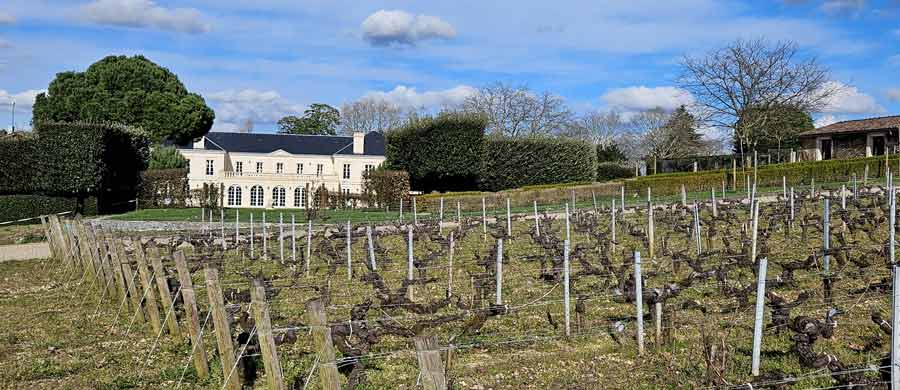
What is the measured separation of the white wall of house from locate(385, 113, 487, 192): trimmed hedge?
667 cm

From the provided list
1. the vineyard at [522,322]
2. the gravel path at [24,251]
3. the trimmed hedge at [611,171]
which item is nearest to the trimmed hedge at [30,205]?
the gravel path at [24,251]

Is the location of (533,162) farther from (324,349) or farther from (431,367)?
(431,367)

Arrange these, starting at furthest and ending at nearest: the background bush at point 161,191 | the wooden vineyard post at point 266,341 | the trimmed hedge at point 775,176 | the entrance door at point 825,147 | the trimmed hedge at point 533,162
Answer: the entrance door at point 825,147, the trimmed hedge at point 533,162, the background bush at point 161,191, the trimmed hedge at point 775,176, the wooden vineyard post at point 266,341

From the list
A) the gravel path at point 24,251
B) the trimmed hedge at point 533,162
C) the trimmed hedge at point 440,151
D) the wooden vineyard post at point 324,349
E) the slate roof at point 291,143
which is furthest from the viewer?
the slate roof at point 291,143

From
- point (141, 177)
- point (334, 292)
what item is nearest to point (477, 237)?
point (334, 292)

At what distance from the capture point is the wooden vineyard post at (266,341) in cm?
616

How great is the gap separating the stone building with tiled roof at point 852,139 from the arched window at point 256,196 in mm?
31270

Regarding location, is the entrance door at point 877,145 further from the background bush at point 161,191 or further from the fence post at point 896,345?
the fence post at point 896,345

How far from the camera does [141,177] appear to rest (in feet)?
134

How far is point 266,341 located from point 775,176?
34328 millimetres

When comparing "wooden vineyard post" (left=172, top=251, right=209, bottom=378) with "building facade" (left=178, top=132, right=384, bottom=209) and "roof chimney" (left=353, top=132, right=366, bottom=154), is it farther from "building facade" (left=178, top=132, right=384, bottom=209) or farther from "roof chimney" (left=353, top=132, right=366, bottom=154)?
"roof chimney" (left=353, top=132, right=366, bottom=154)

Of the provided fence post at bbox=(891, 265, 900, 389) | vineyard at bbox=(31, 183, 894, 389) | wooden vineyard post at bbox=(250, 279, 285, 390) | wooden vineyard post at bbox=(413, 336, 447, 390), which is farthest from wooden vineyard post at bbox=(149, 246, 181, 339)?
fence post at bbox=(891, 265, 900, 389)

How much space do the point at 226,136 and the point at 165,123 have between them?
17.0 ft

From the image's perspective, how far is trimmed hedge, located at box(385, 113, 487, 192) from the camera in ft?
138
